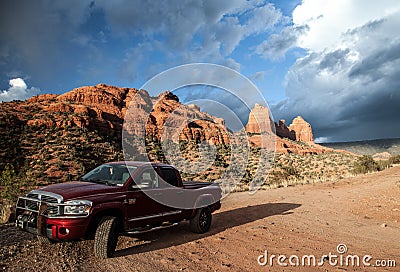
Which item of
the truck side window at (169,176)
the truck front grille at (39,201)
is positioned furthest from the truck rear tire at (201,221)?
the truck front grille at (39,201)

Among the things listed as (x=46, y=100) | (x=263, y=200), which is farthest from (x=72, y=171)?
(x=46, y=100)

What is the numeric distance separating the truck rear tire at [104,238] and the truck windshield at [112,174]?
1030mm

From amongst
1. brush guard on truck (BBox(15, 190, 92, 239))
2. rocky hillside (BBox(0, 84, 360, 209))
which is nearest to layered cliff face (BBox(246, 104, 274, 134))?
rocky hillside (BBox(0, 84, 360, 209))

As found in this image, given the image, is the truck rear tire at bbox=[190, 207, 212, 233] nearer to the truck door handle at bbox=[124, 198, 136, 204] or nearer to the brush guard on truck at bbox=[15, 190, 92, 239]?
the truck door handle at bbox=[124, 198, 136, 204]

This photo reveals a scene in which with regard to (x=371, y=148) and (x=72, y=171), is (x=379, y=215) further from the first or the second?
(x=371, y=148)

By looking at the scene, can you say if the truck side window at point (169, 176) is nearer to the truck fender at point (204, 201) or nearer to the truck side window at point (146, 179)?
the truck side window at point (146, 179)

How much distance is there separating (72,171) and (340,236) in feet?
94.2

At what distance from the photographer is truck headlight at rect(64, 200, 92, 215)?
5.31 meters

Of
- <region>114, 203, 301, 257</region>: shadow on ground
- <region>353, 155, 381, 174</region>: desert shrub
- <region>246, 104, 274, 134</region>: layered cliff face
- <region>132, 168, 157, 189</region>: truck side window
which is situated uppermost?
<region>246, 104, 274, 134</region>: layered cliff face

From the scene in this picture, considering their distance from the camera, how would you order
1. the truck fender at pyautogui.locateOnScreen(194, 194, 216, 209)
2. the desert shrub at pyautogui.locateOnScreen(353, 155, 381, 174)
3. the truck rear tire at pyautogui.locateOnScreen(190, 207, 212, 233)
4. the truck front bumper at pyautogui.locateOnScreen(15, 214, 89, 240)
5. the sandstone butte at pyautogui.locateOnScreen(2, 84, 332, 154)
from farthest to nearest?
1. the sandstone butte at pyautogui.locateOnScreen(2, 84, 332, 154)
2. the desert shrub at pyautogui.locateOnScreen(353, 155, 381, 174)
3. the truck fender at pyautogui.locateOnScreen(194, 194, 216, 209)
4. the truck rear tire at pyautogui.locateOnScreen(190, 207, 212, 233)
5. the truck front bumper at pyautogui.locateOnScreen(15, 214, 89, 240)

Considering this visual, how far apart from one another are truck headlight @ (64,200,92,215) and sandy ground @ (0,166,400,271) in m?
0.97

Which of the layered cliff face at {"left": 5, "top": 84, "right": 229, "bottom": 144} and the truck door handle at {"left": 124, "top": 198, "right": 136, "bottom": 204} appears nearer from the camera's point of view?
the truck door handle at {"left": 124, "top": 198, "right": 136, "bottom": 204}

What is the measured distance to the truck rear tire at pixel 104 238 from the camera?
5.55 meters

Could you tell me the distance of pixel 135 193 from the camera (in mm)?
6430
